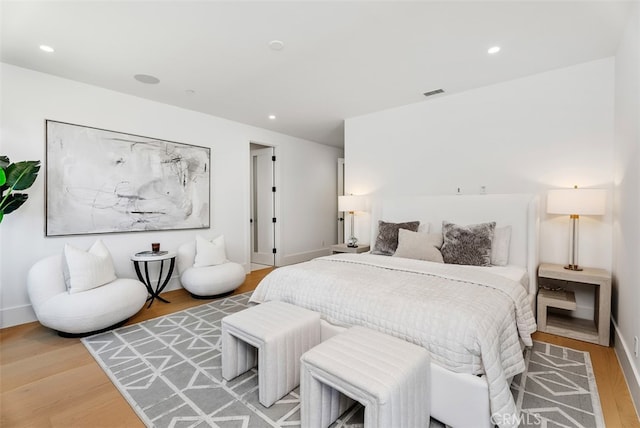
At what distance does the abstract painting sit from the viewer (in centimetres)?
318

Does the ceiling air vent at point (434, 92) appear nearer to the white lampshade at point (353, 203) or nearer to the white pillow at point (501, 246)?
the white lampshade at point (353, 203)

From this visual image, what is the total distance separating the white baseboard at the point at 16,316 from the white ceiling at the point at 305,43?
8.19 feet

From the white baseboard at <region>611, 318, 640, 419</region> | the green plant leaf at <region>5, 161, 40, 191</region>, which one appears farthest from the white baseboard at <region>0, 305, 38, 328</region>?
the white baseboard at <region>611, 318, 640, 419</region>

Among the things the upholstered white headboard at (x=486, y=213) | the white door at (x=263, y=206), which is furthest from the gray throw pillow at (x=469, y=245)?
the white door at (x=263, y=206)

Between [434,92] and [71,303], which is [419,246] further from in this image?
[71,303]

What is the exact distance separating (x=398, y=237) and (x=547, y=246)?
5.14 feet

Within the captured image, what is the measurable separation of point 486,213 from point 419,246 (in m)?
0.91

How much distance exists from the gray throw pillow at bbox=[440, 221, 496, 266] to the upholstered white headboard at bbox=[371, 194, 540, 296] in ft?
0.92

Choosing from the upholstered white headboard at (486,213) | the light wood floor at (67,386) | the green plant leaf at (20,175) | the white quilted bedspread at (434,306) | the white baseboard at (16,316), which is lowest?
the light wood floor at (67,386)

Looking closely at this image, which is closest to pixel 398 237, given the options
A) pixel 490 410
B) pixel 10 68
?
pixel 490 410

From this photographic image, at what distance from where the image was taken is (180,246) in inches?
159

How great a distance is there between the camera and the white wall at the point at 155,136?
292 cm

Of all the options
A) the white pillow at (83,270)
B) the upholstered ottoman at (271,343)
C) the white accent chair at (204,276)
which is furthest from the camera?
the white accent chair at (204,276)

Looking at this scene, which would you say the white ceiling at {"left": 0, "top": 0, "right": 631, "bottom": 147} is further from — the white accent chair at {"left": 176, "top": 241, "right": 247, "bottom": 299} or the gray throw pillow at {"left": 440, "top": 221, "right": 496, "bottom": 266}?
the white accent chair at {"left": 176, "top": 241, "right": 247, "bottom": 299}
